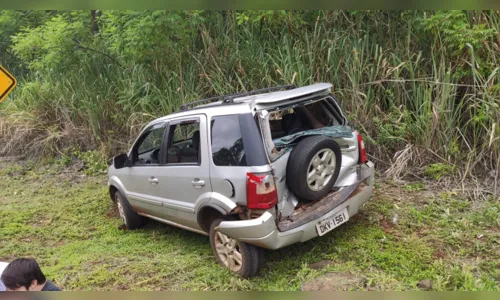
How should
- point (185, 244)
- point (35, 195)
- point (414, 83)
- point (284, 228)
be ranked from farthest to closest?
point (35, 195), point (414, 83), point (185, 244), point (284, 228)

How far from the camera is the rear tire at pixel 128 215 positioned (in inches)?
215

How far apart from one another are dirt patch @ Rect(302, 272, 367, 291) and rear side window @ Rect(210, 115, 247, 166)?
125cm

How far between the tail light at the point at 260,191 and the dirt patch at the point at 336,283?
0.82m

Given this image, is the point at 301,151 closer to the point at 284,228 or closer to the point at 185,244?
the point at 284,228

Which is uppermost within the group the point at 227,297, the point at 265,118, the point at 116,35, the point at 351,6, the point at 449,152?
the point at 116,35

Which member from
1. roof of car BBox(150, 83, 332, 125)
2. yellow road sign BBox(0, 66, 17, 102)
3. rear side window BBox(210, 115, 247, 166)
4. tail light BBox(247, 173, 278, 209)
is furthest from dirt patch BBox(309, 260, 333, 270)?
yellow road sign BBox(0, 66, 17, 102)

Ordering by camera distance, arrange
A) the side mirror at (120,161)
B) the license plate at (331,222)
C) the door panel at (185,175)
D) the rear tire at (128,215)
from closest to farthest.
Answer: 1. the license plate at (331,222)
2. the door panel at (185,175)
3. the side mirror at (120,161)
4. the rear tire at (128,215)

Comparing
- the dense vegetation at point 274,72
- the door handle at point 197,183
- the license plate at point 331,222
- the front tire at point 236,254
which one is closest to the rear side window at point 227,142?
the door handle at point 197,183

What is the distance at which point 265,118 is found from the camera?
3604 mm

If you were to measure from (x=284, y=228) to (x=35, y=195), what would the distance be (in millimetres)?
6223

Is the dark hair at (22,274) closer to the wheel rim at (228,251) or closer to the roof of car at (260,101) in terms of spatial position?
the wheel rim at (228,251)

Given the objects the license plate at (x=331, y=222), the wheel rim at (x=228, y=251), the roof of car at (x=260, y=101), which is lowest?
the wheel rim at (x=228, y=251)

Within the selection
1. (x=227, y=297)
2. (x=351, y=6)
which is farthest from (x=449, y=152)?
(x=227, y=297)

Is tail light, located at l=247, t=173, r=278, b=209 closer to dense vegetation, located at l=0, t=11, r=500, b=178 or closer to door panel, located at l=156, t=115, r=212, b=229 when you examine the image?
door panel, located at l=156, t=115, r=212, b=229
